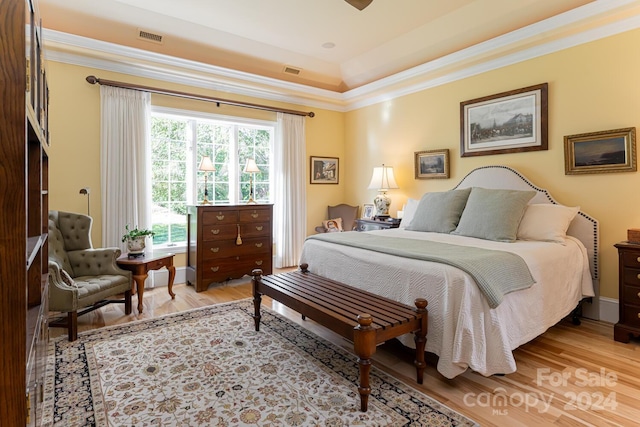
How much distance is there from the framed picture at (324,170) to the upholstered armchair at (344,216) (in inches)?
18.8

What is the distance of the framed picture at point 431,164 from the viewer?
14.6ft

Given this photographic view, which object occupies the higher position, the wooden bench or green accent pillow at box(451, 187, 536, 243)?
green accent pillow at box(451, 187, 536, 243)

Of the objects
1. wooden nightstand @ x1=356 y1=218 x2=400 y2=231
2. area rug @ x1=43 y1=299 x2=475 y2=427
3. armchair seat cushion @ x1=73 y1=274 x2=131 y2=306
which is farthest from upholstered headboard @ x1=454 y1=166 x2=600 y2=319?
armchair seat cushion @ x1=73 y1=274 x2=131 y2=306

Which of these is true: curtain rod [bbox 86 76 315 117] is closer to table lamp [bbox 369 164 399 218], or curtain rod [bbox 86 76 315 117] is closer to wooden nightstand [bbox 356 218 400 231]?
table lamp [bbox 369 164 399 218]

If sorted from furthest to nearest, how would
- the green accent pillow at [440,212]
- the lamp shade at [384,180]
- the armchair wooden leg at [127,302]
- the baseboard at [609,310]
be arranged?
the lamp shade at [384,180] < the green accent pillow at [440,212] < the armchair wooden leg at [127,302] < the baseboard at [609,310]

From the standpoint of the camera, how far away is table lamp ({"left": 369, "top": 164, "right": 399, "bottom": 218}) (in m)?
4.89

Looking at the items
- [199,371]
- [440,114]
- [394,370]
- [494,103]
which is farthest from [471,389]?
[440,114]

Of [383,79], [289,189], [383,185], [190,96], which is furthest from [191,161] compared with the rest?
[383,79]

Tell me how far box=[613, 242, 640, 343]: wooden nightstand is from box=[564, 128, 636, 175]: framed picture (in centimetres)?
77

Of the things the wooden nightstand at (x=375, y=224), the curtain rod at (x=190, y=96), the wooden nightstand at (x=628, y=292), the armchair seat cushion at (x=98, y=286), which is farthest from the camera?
the wooden nightstand at (x=375, y=224)

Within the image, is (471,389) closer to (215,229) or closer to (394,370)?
(394,370)

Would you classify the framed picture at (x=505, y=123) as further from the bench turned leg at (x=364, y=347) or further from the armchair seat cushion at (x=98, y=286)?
the armchair seat cushion at (x=98, y=286)

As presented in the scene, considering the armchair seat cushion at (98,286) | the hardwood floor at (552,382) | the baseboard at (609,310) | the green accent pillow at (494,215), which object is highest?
the green accent pillow at (494,215)

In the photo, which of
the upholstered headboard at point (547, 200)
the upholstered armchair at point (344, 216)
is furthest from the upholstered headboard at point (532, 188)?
the upholstered armchair at point (344, 216)
